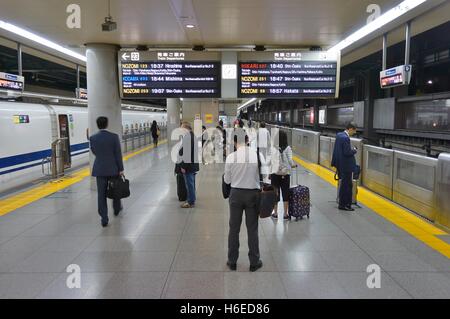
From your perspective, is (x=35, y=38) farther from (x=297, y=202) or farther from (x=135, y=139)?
(x=135, y=139)

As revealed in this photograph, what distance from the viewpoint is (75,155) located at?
14.4 metres

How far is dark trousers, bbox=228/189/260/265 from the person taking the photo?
4.10 m

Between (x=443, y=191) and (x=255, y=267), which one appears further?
(x=443, y=191)

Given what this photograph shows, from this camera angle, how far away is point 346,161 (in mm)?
6699

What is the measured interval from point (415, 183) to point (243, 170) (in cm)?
400

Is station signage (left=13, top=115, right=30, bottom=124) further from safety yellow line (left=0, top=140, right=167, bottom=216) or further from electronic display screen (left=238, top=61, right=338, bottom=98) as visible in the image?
electronic display screen (left=238, top=61, right=338, bottom=98)

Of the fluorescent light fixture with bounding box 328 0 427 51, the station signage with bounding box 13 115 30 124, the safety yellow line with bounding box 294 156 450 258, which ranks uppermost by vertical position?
the fluorescent light fixture with bounding box 328 0 427 51

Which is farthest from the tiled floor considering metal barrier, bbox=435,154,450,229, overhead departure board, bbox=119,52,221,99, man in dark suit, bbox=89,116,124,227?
overhead departure board, bbox=119,52,221,99

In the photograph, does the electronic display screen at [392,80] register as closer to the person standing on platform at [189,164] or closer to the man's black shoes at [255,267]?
the person standing on platform at [189,164]

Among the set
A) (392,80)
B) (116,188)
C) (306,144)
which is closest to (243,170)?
(116,188)

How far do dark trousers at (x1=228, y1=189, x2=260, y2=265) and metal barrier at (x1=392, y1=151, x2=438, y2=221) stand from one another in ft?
11.0

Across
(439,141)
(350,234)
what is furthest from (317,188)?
(439,141)
